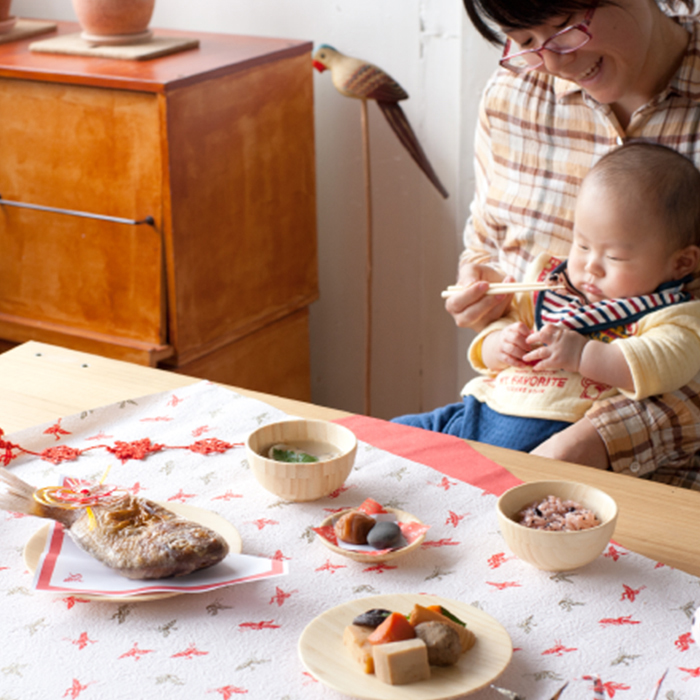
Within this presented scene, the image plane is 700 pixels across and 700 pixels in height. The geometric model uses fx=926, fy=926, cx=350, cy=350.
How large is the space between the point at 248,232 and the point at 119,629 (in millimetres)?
1488

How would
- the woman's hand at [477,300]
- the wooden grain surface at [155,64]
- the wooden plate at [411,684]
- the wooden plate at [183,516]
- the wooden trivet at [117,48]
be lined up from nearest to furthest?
the wooden plate at [411,684] → the wooden plate at [183,516] → the woman's hand at [477,300] → the wooden grain surface at [155,64] → the wooden trivet at [117,48]

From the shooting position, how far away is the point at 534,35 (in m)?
1.30

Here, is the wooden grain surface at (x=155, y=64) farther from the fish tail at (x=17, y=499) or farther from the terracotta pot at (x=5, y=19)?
the fish tail at (x=17, y=499)

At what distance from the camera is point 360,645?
0.70 meters

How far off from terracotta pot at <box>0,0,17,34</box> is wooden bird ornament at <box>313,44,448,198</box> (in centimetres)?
79

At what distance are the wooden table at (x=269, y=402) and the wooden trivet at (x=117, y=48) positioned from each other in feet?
3.02

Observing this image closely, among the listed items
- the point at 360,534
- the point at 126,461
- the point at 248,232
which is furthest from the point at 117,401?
the point at 248,232

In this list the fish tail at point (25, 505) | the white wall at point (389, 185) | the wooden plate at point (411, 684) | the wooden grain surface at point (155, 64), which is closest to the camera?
the wooden plate at point (411, 684)

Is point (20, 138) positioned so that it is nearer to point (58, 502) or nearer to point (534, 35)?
point (534, 35)

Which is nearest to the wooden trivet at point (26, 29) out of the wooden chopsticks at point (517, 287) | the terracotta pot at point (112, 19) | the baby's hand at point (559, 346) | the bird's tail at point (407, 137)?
the terracotta pot at point (112, 19)

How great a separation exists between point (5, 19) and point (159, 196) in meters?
0.78

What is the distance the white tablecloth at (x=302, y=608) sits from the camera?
70 cm

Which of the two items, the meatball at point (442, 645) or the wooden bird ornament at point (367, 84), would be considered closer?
the meatball at point (442, 645)

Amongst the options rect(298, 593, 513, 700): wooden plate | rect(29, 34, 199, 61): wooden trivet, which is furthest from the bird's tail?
rect(298, 593, 513, 700): wooden plate
